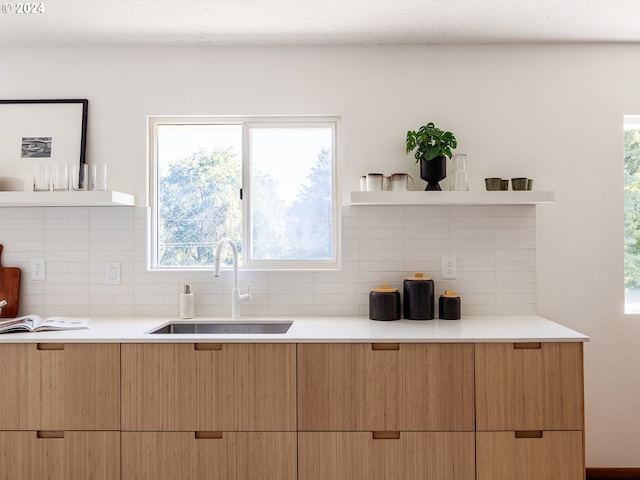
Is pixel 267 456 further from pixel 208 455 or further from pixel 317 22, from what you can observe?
pixel 317 22

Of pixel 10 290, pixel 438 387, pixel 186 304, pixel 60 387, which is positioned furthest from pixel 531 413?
pixel 10 290

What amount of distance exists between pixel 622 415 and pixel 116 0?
3.35 m

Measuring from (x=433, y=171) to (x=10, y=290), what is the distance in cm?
239

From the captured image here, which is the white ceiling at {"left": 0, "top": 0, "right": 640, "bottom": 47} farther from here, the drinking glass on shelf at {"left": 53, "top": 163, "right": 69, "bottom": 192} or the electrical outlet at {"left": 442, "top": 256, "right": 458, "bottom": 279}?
the electrical outlet at {"left": 442, "top": 256, "right": 458, "bottom": 279}

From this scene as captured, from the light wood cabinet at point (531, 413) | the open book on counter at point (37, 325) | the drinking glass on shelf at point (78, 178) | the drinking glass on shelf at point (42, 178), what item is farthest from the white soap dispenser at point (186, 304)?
the light wood cabinet at point (531, 413)

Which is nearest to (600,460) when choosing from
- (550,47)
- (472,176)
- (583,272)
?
(583,272)

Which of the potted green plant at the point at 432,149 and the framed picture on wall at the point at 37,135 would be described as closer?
the potted green plant at the point at 432,149

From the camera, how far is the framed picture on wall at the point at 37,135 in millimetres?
2668

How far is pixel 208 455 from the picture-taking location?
208 centimetres

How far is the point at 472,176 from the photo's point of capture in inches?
105

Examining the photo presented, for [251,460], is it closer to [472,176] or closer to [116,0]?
[472,176]
